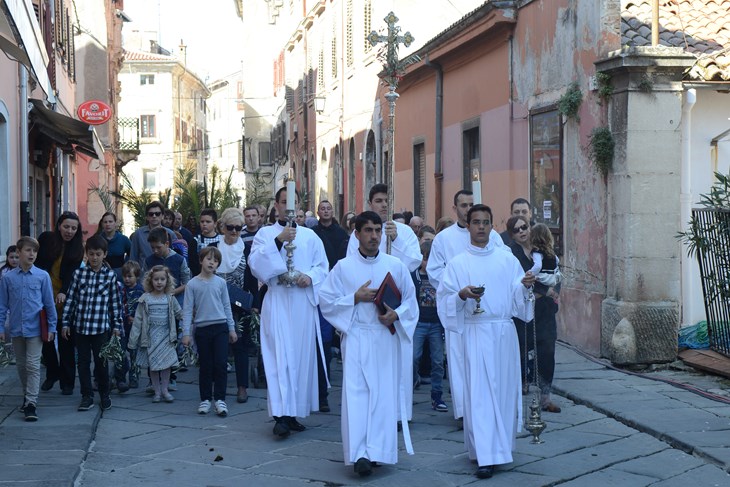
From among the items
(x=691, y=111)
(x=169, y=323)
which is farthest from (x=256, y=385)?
(x=691, y=111)

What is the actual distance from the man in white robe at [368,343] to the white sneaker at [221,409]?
2.26m

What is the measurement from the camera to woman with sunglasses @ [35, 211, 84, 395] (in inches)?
423

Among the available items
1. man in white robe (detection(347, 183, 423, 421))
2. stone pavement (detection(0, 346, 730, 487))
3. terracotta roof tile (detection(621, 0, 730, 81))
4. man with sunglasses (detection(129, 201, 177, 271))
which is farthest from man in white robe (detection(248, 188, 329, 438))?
terracotta roof tile (detection(621, 0, 730, 81))

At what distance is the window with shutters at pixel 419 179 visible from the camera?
21.7 meters

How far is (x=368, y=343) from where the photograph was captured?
24.9ft

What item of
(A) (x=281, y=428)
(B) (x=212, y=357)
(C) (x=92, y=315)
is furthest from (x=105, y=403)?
(A) (x=281, y=428)

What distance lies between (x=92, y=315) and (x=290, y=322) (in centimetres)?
193

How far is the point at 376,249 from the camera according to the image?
305 inches

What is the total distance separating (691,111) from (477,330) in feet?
18.5

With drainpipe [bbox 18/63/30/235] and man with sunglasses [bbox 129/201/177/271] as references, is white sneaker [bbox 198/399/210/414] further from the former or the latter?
drainpipe [bbox 18/63/30/235]

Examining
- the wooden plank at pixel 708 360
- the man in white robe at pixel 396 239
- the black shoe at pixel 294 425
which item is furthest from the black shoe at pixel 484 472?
the wooden plank at pixel 708 360

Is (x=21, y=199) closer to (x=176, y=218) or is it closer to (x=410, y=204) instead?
(x=176, y=218)

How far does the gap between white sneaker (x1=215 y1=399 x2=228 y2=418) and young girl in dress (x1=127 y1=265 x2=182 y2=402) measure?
897mm

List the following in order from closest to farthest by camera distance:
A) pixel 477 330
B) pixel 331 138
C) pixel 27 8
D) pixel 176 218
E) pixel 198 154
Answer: pixel 477 330 < pixel 27 8 < pixel 176 218 < pixel 331 138 < pixel 198 154
